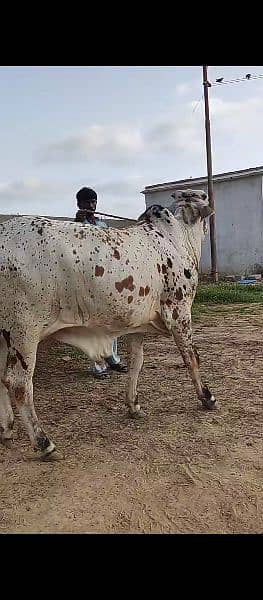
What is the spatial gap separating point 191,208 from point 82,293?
1.73m

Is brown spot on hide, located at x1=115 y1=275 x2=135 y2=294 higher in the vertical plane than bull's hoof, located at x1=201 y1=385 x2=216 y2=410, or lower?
higher

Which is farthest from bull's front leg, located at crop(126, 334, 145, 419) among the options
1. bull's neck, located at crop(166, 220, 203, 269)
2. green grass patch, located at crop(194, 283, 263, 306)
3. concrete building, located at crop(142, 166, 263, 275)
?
concrete building, located at crop(142, 166, 263, 275)

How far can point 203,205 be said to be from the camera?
209 inches

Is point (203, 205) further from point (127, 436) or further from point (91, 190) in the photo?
point (127, 436)

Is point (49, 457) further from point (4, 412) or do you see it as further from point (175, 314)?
point (175, 314)

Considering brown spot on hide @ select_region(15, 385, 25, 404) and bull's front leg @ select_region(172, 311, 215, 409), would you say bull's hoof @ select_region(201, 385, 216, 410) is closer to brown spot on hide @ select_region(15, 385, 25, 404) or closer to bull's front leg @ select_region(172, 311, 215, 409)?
bull's front leg @ select_region(172, 311, 215, 409)

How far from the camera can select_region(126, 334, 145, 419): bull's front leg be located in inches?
190

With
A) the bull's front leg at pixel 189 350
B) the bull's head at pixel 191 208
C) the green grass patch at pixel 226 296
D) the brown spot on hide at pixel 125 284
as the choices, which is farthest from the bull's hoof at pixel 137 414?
the green grass patch at pixel 226 296

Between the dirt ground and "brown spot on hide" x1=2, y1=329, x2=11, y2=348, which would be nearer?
the dirt ground

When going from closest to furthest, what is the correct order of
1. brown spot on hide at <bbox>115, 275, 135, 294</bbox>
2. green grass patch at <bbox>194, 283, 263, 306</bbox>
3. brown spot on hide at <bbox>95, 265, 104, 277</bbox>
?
brown spot on hide at <bbox>95, 265, 104, 277</bbox>, brown spot on hide at <bbox>115, 275, 135, 294</bbox>, green grass patch at <bbox>194, 283, 263, 306</bbox>

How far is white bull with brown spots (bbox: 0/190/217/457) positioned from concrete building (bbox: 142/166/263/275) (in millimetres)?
13735
